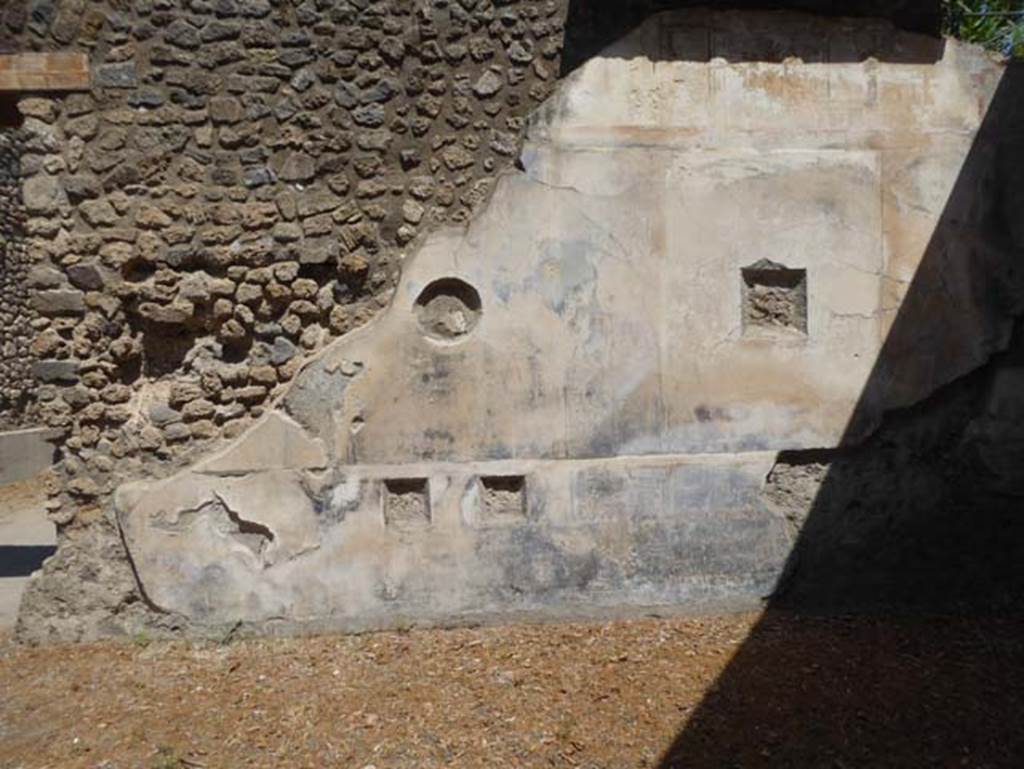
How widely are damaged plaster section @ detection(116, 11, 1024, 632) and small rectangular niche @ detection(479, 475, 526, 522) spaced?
0.02 m

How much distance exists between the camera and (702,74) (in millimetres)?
3879

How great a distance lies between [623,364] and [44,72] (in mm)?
3167

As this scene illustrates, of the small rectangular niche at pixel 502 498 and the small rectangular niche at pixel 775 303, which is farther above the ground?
the small rectangular niche at pixel 775 303

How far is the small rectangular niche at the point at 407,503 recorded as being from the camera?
382 centimetres

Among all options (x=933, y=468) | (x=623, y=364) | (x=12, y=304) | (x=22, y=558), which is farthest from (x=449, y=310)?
(x=12, y=304)

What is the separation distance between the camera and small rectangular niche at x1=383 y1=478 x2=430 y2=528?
3.82m

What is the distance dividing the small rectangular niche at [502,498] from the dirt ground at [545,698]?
1.92ft

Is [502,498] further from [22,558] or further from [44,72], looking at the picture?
[22,558]

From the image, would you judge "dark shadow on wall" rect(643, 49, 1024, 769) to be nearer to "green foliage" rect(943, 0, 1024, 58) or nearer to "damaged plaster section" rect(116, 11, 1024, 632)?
"damaged plaster section" rect(116, 11, 1024, 632)

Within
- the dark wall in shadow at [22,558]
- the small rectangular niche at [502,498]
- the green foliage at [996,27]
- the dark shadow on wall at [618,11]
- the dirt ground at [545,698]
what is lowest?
the dark wall in shadow at [22,558]

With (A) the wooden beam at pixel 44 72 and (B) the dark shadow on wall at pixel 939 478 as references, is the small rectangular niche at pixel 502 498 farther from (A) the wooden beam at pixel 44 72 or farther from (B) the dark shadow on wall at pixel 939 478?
(A) the wooden beam at pixel 44 72

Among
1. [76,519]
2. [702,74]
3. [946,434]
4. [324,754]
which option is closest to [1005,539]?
[946,434]

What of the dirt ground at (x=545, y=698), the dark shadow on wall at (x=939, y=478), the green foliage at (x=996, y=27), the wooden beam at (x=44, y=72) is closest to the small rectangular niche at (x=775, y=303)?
the dark shadow on wall at (x=939, y=478)

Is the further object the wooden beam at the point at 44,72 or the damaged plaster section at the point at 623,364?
A: the damaged plaster section at the point at 623,364
